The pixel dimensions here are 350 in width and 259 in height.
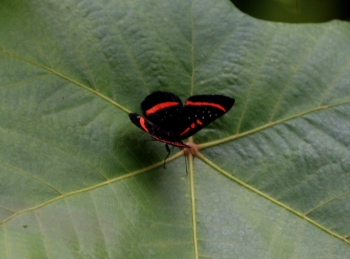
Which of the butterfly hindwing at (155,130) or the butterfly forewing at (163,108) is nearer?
the butterfly hindwing at (155,130)

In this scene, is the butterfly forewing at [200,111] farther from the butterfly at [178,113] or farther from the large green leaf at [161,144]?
the large green leaf at [161,144]

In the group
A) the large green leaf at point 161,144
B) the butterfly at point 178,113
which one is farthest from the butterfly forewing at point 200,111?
the large green leaf at point 161,144

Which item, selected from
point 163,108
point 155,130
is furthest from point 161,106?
point 155,130

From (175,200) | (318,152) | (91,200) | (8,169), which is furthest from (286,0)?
(8,169)

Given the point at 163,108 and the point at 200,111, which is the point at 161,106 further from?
the point at 200,111

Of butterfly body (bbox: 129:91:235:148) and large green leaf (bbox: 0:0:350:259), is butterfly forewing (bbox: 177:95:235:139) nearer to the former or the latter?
butterfly body (bbox: 129:91:235:148)

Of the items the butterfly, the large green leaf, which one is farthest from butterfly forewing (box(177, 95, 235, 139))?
the large green leaf

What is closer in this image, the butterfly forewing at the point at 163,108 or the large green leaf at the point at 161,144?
the large green leaf at the point at 161,144
